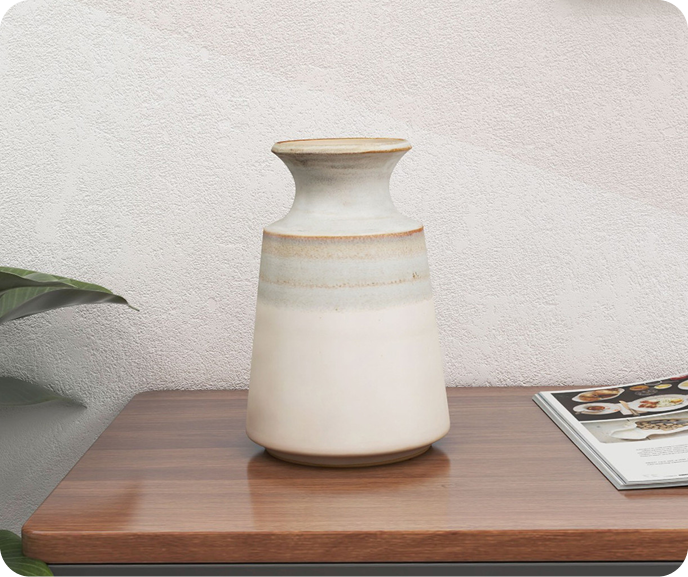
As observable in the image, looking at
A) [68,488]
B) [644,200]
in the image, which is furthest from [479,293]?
[68,488]

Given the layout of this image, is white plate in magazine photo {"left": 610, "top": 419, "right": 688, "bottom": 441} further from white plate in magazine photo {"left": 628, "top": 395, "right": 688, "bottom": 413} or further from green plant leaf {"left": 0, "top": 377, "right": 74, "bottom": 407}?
green plant leaf {"left": 0, "top": 377, "right": 74, "bottom": 407}

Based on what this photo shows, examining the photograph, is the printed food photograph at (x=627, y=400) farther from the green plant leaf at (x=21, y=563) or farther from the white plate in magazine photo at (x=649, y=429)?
the green plant leaf at (x=21, y=563)

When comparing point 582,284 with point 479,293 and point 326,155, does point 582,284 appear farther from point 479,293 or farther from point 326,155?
point 326,155

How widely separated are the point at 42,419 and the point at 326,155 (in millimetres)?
642

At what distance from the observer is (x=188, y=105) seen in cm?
113

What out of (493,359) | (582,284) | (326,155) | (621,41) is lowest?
(493,359)

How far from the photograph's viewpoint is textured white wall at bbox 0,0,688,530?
3.67 feet

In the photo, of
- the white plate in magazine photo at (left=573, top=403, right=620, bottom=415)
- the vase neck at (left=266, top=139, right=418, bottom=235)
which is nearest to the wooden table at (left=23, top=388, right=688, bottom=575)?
the white plate in magazine photo at (left=573, top=403, right=620, bottom=415)

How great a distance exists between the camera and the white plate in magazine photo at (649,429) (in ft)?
3.02

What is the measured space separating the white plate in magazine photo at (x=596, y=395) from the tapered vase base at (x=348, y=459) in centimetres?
29

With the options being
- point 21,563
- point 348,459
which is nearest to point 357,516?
point 348,459

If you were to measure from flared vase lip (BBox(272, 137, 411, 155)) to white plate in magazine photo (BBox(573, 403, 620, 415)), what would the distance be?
42 cm

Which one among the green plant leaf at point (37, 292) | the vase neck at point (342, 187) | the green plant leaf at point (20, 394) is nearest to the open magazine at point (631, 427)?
the vase neck at point (342, 187)

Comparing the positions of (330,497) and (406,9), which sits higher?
(406,9)
